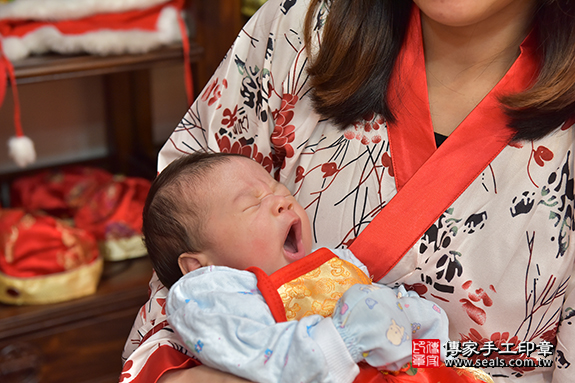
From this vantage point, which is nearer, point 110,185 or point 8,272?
point 8,272

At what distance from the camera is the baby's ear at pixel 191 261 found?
109 centimetres

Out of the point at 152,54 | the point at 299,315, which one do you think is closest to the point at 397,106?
the point at 299,315

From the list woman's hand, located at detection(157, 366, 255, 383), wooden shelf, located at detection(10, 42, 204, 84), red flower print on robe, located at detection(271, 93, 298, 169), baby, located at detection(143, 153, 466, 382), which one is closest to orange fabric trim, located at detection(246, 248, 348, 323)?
baby, located at detection(143, 153, 466, 382)

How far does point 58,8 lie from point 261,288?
3.91 feet

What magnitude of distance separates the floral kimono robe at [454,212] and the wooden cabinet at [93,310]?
83 cm

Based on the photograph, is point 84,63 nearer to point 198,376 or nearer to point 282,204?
point 282,204

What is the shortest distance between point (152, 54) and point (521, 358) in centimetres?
138

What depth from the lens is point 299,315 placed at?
98cm

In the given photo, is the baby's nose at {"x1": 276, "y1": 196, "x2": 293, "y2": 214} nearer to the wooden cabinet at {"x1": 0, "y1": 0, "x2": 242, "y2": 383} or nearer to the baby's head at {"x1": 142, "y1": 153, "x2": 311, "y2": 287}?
the baby's head at {"x1": 142, "y1": 153, "x2": 311, "y2": 287}

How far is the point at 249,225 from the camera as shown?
107cm

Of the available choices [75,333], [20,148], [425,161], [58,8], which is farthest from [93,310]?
[425,161]

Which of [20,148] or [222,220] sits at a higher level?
[222,220]

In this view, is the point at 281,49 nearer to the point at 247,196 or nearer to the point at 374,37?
the point at 374,37

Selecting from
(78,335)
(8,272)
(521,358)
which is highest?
(521,358)
